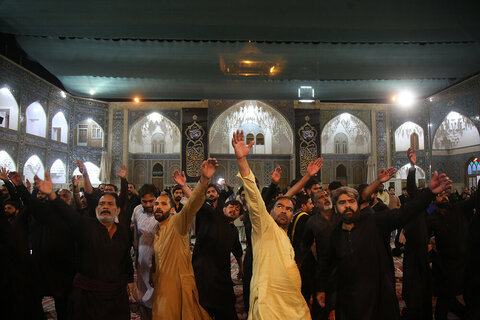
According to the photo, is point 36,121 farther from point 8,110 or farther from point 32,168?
point 32,168

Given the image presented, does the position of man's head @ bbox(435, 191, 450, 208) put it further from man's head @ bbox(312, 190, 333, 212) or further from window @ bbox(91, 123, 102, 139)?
window @ bbox(91, 123, 102, 139)

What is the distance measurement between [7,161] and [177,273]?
13.2 meters

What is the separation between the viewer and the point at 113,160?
Answer: 16906 mm

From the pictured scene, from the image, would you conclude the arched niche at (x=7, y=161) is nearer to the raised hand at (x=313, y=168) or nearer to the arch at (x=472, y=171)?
the raised hand at (x=313, y=168)

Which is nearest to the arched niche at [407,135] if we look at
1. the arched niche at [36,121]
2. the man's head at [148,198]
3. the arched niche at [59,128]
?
the arched niche at [59,128]

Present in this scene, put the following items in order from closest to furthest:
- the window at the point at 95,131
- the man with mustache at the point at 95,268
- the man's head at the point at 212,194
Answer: the man with mustache at the point at 95,268
the man's head at the point at 212,194
the window at the point at 95,131

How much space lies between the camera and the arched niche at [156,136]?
1872cm

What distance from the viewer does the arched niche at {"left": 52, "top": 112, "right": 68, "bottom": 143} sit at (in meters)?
16.3

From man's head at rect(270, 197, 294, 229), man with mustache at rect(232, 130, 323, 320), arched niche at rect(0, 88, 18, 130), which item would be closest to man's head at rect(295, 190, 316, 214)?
man's head at rect(270, 197, 294, 229)

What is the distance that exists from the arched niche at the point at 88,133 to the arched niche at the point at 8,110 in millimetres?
4462

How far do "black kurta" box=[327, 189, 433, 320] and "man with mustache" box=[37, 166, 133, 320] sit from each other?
5.20 feet

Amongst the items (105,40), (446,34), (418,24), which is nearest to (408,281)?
(418,24)

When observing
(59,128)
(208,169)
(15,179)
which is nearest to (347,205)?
(208,169)

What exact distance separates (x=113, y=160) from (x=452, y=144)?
55.7 feet
